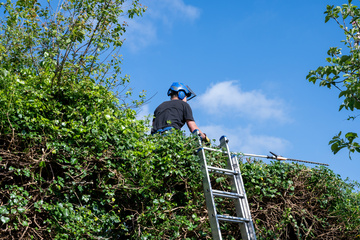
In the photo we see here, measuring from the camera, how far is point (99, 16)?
5320 mm

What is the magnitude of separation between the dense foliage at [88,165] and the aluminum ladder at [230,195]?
118mm

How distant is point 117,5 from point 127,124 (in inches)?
79.0

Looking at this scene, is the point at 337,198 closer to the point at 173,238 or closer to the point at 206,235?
the point at 206,235

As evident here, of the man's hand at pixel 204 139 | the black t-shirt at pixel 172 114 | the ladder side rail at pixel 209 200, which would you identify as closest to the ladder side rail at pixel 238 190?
the man's hand at pixel 204 139

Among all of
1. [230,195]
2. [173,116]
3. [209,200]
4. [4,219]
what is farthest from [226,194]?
[4,219]

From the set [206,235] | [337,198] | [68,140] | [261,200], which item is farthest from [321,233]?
[68,140]

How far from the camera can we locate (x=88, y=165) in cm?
407

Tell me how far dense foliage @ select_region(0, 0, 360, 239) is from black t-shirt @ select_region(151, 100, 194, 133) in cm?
60

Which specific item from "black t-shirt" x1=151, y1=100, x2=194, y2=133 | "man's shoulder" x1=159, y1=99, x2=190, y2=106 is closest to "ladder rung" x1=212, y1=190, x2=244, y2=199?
"black t-shirt" x1=151, y1=100, x2=194, y2=133

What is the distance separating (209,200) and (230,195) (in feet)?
1.12

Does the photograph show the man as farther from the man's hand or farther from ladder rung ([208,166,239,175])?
ladder rung ([208,166,239,175])

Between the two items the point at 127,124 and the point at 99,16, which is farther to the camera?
the point at 99,16

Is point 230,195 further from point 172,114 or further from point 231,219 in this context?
point 172,114

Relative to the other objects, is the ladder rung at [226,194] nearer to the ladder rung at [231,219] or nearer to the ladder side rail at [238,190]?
the ladder side rail at [238,190]
